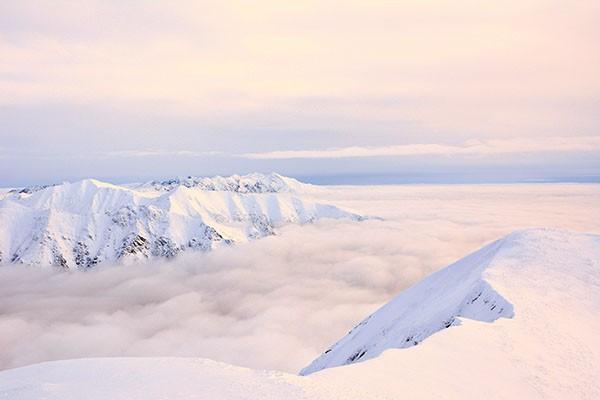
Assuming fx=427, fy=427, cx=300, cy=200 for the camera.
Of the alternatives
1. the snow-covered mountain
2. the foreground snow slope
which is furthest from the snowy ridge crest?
the foreground snow slope

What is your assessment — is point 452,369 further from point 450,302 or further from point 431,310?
point 431,310

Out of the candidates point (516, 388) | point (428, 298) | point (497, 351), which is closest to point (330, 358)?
point (428, 298)

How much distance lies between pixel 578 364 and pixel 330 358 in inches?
1921

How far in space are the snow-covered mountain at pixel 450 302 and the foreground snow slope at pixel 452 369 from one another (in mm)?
691

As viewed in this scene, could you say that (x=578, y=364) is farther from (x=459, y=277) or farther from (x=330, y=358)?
(x=330, y=358)

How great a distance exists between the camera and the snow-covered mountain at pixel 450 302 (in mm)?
50812

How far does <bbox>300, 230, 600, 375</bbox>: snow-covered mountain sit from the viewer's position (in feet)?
167

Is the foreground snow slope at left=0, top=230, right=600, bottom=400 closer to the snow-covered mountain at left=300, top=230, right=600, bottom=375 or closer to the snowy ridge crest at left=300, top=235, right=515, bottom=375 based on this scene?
the snow-covered mountain at left=300, top=230, right=600, bottom=375

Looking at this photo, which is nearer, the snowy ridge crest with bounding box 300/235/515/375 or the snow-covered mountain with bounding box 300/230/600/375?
the snowy ridge crest with bounding box 300/235/515/375

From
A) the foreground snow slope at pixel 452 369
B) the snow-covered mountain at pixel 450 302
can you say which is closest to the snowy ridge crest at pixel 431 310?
the snow-covered mountain at pixel 450 302

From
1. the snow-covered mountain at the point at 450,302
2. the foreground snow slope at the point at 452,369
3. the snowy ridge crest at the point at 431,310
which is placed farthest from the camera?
the snow-covered mountain at the point at 450,302

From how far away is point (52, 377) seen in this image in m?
19.4

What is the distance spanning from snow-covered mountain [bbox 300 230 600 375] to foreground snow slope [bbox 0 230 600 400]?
69cm

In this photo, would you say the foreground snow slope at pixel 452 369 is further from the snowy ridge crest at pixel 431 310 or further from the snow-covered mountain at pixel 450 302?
the snowy ridge crest at pixel 431 310
